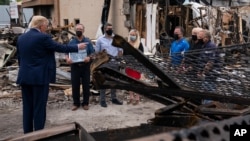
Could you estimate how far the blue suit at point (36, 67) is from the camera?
4895 mm

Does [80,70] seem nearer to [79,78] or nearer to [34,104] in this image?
[79,78]

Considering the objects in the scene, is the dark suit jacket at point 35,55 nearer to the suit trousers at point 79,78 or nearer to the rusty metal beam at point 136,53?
the suit trousers at point 79,78

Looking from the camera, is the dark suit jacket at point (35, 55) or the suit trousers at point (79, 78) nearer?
the dark suit jacket at point (35, 55)

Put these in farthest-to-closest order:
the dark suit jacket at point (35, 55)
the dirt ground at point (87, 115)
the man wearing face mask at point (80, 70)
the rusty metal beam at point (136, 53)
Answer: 1. the man wearing face mask at point (80, 70)
2. the dirt ground at point (87, 115)
3. the dark suit jacket at point (35, 55)
4. the rusty metal beam at point (136, 53)

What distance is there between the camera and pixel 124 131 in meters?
3.60

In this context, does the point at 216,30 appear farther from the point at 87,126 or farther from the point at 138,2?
the point at 87,126

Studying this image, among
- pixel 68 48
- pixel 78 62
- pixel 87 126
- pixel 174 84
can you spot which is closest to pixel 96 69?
pixel 174 84

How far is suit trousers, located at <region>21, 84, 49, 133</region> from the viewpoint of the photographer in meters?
4.98

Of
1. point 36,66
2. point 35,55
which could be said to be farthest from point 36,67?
point 35,55

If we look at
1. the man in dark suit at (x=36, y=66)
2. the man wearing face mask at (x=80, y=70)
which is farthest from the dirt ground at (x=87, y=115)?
the man in dark suit at (x=36, y=66)

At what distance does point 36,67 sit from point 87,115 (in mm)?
2314

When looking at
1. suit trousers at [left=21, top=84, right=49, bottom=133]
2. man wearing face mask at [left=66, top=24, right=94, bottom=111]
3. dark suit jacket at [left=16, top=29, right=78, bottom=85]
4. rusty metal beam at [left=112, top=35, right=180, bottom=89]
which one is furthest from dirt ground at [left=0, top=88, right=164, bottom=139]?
rusty metal beam at [left=112, top=35, right=180, bottom=89]

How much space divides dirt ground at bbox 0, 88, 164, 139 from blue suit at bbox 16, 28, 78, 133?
963 mm

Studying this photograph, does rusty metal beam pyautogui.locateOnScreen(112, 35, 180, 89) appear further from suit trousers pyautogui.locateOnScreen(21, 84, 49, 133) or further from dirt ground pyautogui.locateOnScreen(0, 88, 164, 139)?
dirt ground pyautogui.locateOnScreen(0, 88, 164, 139)
